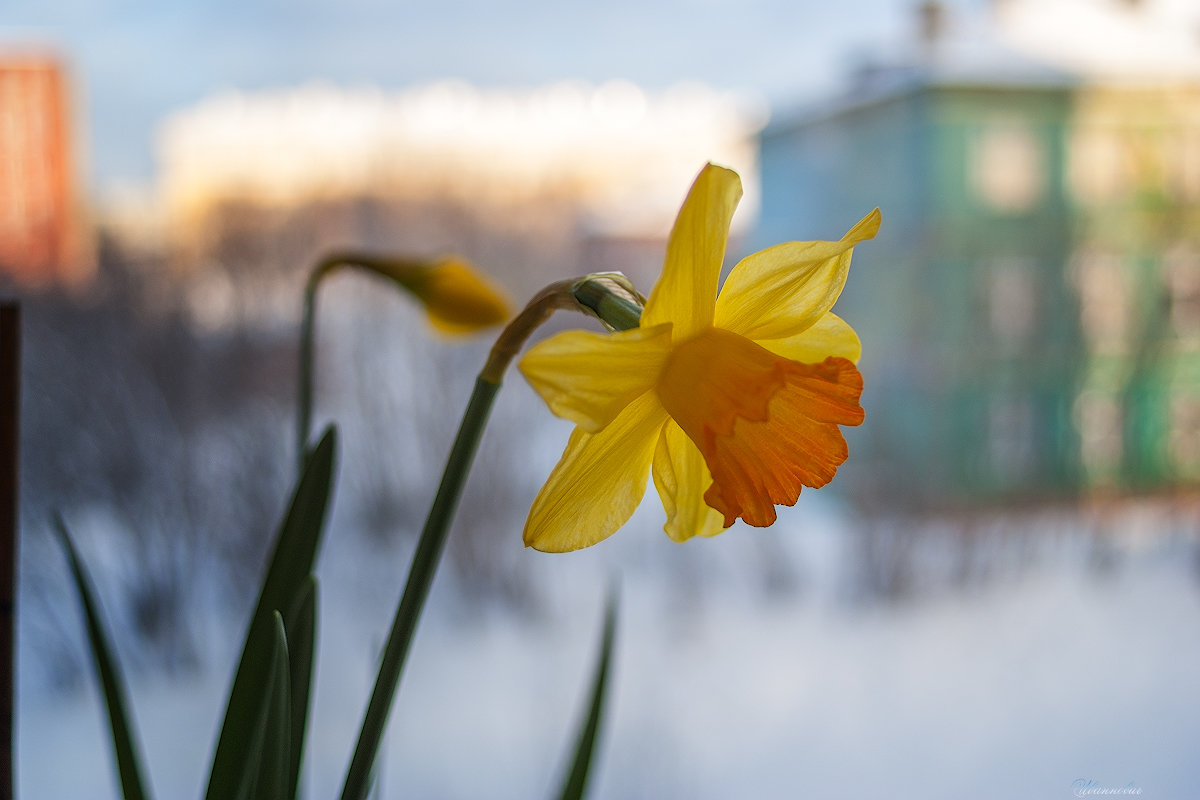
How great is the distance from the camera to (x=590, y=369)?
21 cm

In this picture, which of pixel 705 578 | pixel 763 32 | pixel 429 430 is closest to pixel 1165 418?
pixel 705 578

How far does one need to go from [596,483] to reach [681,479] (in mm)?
35

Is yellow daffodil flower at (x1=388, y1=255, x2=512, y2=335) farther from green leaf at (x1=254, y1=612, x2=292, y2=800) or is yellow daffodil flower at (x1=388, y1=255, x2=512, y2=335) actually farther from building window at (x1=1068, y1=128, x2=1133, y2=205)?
building window at (x1=1068, y1=128, x2=1133, y2=205)

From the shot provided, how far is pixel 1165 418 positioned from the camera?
182cm

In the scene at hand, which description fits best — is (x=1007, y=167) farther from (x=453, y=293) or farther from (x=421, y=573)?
(x=421, y=573)

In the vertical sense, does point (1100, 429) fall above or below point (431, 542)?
below

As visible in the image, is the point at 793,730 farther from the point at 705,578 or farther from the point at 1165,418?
the point at 1165,418

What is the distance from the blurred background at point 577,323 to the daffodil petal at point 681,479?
4.44 ft

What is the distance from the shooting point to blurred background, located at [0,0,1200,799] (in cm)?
152

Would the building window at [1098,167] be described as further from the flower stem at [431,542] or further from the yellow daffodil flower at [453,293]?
the flower stem at [431,542]

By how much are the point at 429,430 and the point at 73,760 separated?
30.2 inches

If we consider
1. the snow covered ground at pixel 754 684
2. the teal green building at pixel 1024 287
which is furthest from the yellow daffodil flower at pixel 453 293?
the teal green building at pixel 1024 287

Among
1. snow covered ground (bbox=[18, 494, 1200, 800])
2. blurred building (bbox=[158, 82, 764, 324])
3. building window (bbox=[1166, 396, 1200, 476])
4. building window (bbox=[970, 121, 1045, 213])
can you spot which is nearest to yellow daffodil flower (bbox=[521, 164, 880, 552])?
snow covered ground (bbox=[18, 494, 1200, 800])

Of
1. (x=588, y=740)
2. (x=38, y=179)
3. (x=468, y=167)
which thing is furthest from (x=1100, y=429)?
(x=38, y=179)
